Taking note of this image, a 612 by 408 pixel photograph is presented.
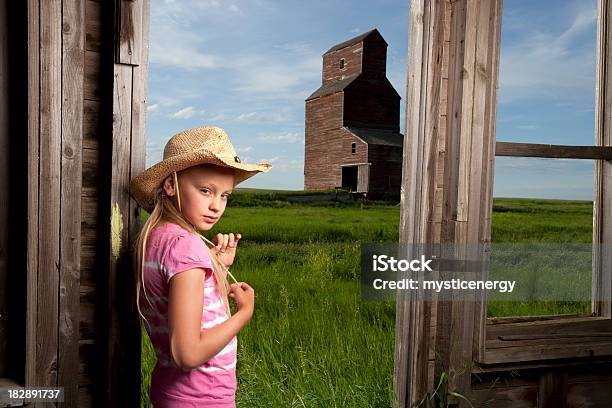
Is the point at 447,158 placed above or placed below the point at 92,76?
below

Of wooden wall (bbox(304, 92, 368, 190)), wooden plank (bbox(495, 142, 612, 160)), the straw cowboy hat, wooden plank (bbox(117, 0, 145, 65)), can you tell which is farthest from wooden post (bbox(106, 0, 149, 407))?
wooden wall (bbox(304, 92, 368, 190))

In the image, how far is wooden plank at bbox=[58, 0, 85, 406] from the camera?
140 cm

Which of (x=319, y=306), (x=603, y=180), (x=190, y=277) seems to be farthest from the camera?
(x=319, y=306)

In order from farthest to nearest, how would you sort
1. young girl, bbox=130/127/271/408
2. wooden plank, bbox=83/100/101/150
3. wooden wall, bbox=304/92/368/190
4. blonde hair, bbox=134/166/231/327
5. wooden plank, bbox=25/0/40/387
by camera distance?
wooden wall, bbox=304/92/368/190 < wooden plank, bbox=83/100/101/150 < wooden plank, bbox=25/0/40/387 < blonde hair, bbox=134/166/231/327 < young girl, bbox=130/127/271/408

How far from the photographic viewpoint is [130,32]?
1433 mm

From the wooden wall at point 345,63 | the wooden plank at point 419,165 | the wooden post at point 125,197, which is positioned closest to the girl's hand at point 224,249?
the wooden post at point 125,197

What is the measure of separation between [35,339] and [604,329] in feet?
6.50

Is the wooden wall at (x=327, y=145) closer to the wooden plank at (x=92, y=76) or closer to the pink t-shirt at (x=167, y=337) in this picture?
the wooden plank at (x=92, y=76)

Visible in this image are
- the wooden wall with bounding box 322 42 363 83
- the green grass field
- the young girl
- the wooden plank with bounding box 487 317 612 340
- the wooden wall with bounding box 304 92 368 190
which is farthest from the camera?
the wooden wall with bounding box 322 42 363 83

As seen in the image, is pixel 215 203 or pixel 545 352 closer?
pixel 215 203

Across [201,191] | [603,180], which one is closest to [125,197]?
[201,191]

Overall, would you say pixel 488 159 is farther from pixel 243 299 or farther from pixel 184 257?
pixel 184 257

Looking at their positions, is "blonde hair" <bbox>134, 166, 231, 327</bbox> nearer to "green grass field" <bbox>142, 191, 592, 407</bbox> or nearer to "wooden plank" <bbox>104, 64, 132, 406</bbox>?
"wooden plank" <bbox>104, 64, 132, 406</bbox>

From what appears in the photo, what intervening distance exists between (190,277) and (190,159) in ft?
0.86
